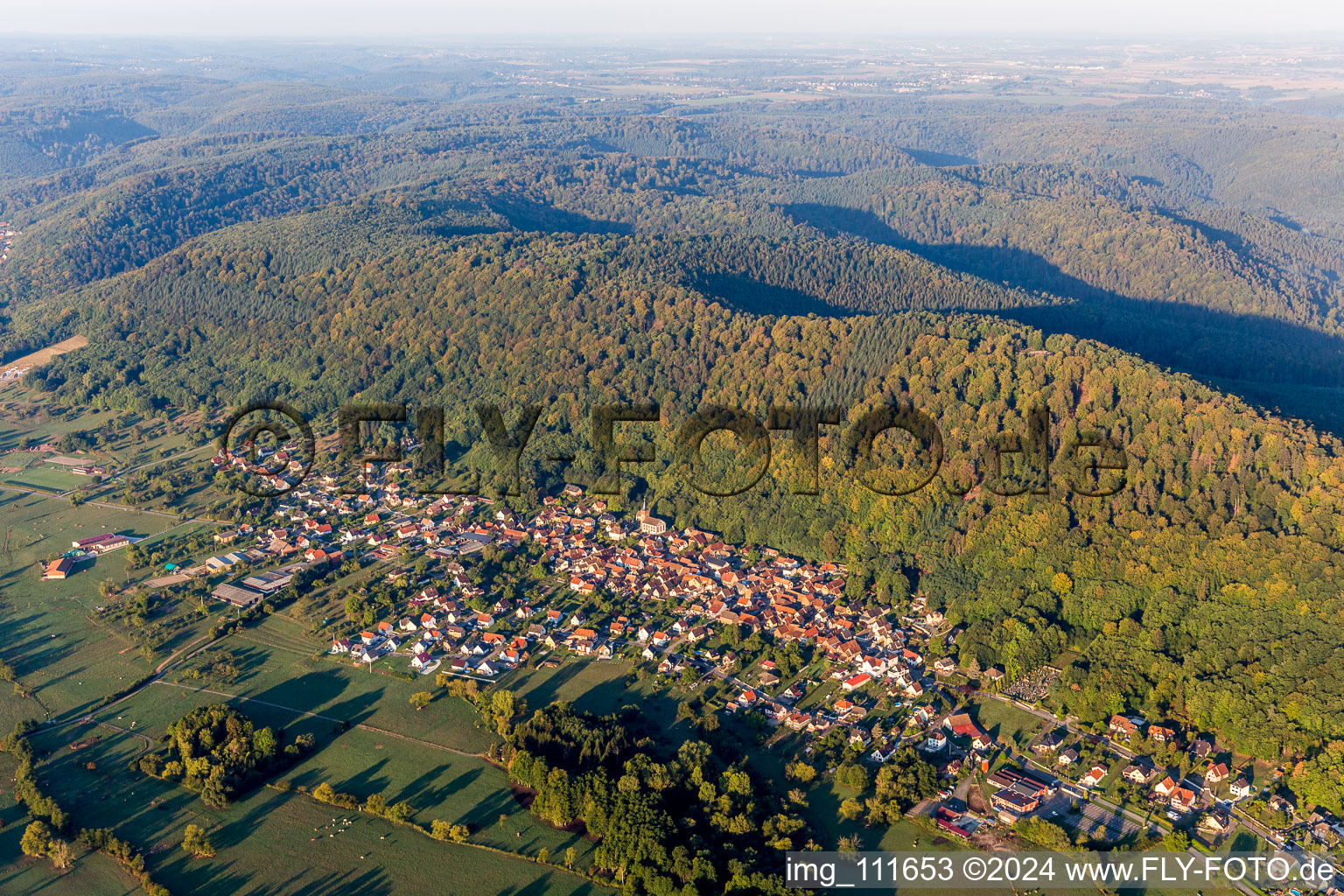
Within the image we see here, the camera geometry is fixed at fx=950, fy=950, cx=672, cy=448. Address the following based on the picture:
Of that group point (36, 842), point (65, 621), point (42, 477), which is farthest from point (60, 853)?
point (42, 477)

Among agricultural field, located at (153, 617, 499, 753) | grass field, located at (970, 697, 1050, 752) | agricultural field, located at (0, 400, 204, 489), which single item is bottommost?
agricultural field, located at (153, 617, 499, 753)

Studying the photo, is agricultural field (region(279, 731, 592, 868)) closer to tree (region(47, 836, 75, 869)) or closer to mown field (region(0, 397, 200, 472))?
tree (region(47, 836, 75, 869))

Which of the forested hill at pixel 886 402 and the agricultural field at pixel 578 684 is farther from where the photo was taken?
the forested hill at pixel 886 402

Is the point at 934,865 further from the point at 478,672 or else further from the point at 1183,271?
the point at 1183,271

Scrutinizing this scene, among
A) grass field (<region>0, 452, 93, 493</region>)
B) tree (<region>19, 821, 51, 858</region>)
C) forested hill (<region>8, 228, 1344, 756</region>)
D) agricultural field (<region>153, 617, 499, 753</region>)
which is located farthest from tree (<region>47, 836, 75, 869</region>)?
grass field (<region>0, 452, 93, 493</region>)

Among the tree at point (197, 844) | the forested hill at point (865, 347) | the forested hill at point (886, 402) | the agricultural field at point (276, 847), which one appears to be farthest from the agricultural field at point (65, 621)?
the forested hill at point (886, 402)

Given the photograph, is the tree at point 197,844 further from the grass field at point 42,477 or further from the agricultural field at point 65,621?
the grass field at point 42,477
